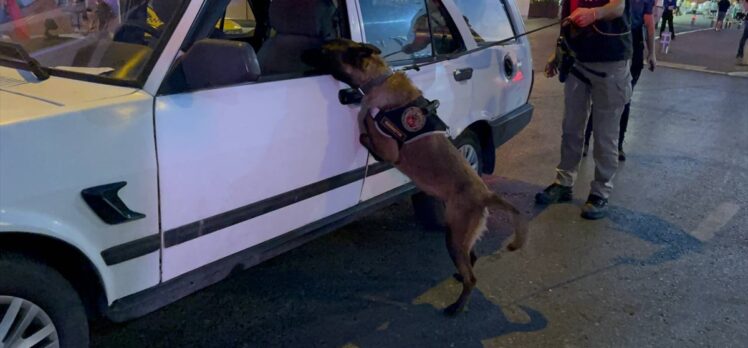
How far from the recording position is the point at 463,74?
3799 mm

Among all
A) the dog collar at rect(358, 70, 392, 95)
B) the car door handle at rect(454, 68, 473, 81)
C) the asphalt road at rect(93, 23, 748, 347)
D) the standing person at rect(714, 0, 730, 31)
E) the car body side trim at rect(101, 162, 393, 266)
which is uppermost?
the dog collar at rect(358, 70, 392, 95)

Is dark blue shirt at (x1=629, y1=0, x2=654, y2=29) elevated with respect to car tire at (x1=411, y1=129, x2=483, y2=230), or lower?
elevated

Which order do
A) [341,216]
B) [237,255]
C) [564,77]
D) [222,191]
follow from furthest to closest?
[564,77], [341,216], [237,255], [222,191]

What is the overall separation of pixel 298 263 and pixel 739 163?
462 cm

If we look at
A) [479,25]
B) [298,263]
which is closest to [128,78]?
[298,263]

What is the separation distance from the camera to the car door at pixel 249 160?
7.59ft

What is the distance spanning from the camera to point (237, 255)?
267cm

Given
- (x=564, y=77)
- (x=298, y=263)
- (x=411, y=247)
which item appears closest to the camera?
(x=298, y=263)

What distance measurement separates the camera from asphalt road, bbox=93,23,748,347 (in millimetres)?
3018

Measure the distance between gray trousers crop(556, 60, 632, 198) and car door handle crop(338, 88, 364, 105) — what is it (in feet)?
6.78

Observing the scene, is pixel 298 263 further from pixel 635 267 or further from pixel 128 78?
pixel 635 267

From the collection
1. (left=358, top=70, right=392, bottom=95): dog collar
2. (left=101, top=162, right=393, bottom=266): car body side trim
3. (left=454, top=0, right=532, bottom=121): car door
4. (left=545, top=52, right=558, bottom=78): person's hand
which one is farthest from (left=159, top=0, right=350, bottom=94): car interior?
(left=545, top=52, right=558, bottom=78): person's hand

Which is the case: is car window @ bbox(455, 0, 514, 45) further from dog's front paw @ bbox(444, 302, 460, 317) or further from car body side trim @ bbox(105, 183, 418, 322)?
dog's front paw @ bbox(444, 302, 460, 317)

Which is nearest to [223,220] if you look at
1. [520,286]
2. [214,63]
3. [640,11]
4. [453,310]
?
[214,63]
